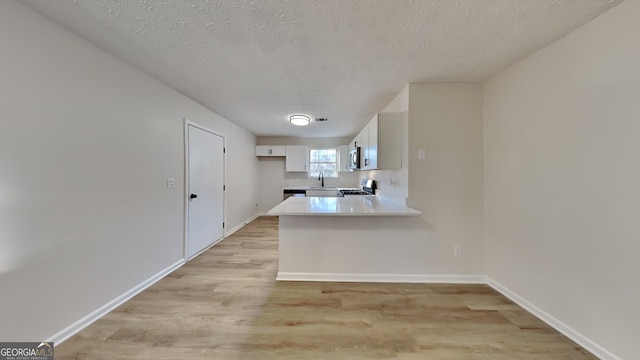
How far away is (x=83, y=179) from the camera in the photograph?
1797 millimetres

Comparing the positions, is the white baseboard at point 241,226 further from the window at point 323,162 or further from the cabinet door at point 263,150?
the window at point 323,162

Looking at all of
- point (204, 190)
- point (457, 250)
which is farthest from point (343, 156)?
point (457, 250)

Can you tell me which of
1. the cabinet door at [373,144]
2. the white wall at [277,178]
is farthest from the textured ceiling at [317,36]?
the white wall at [277,178]

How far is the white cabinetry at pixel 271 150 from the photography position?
6.08 m

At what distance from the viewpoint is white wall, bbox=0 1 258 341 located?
4.60 ft

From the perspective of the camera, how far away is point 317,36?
1.71 meters

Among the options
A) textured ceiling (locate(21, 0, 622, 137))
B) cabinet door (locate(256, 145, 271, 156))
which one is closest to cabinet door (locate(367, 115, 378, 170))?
textured ceiling (locate(21, 0, 622, 137))

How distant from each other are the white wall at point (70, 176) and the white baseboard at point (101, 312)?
0.13ft

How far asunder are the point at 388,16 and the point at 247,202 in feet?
16.5

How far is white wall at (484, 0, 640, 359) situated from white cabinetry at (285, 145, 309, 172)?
441cm

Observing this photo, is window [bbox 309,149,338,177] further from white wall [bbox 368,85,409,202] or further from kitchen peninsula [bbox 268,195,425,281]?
kitchen peninsula [bbox 268,195,425,281]

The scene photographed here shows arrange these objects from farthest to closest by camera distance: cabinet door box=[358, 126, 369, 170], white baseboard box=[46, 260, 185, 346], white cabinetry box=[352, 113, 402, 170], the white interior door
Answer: cabinet door box=[358, 126, 369, 170], the white interior door, white cabinetry box=[352, 113, 402, 170], white baseboard box=[46, 260, 185, 346]

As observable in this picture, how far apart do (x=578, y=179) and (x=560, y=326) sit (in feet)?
3.90

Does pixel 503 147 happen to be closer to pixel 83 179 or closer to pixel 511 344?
pixel 511 344
